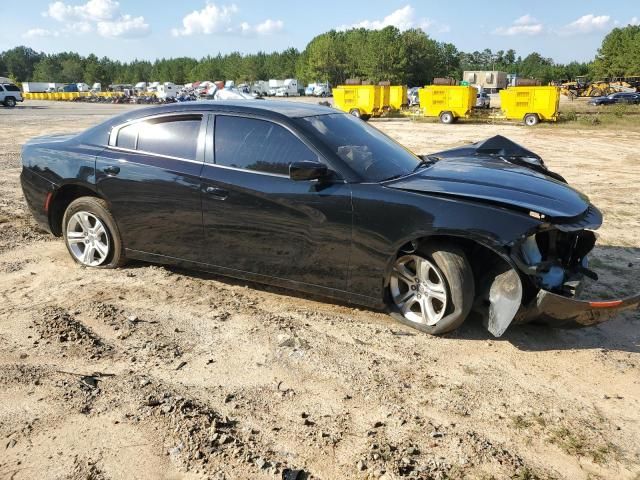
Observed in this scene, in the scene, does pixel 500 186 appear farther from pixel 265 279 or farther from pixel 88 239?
pixel 88 239

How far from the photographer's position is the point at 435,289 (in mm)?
3850

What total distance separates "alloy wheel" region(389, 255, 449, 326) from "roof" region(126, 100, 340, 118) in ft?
5.05

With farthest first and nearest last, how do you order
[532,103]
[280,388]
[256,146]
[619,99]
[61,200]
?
[619,99] < [532,103] < [61,200] < [256,146] < [280,388]

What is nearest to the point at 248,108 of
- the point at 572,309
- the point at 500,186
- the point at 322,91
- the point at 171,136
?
the point at 171,136

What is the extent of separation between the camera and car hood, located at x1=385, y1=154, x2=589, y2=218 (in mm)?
3656

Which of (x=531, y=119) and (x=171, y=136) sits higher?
(x=171, y=136)

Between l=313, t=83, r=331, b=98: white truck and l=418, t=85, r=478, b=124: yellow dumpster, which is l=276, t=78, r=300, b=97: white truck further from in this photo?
l=418, t=85, r=478, b=124: yellow dumpster

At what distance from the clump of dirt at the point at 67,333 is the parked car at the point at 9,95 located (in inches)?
1855

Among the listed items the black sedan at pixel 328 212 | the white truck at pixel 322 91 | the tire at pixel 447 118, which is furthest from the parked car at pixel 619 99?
the white truck at pixel 322 91

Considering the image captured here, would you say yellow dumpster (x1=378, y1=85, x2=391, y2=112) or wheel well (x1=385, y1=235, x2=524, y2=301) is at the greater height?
yellow dumpster (x1=378, y1=85, x2=391, y2=112)

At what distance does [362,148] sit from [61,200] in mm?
3079

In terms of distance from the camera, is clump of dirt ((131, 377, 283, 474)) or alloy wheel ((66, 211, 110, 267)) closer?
clump of dirt ((131, 377, 283, 474))

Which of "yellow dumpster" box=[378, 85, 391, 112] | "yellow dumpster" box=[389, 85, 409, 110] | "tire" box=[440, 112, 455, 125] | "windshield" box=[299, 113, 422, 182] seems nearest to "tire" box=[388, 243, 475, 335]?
"windshield" box=[299, 113, 422, 182]

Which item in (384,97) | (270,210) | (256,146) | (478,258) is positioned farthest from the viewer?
(384,97)
